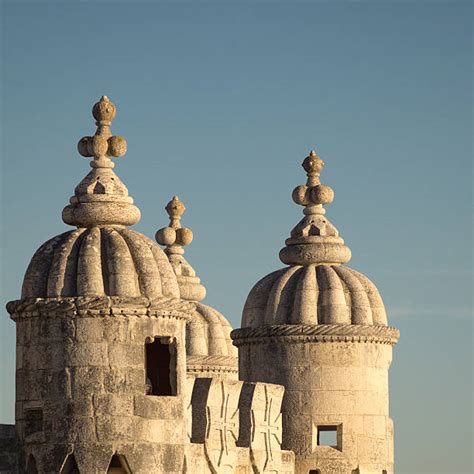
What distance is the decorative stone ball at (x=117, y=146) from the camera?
36688mm

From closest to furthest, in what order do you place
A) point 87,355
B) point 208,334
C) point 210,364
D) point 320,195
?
point 87,355
point 320,195
point 210,364
point 208,334

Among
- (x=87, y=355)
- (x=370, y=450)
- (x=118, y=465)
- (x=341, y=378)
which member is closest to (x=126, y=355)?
(x=87, y=355)

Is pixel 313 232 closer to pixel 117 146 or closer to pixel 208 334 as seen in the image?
pixel 208 334

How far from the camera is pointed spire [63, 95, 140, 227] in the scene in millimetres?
36094

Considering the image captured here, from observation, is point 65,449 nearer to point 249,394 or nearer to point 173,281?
point 173,281

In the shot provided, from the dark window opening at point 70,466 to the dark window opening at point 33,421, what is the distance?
0.75m

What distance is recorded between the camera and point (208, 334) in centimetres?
4828

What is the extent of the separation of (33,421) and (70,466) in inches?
43.1

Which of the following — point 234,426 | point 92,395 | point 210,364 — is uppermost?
point 210,364

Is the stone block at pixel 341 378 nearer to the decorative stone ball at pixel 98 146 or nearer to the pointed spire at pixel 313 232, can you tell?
the pointed spire at pixel 313 232

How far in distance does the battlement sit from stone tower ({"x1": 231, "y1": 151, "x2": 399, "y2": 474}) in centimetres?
166

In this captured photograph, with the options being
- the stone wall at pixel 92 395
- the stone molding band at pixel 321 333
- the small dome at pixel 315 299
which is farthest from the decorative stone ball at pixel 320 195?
the stone wall at pixel 92 395

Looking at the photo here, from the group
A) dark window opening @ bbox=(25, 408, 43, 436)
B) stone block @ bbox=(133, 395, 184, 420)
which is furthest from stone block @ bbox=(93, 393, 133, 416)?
dark window opening @ bbox=(25, 408, 43, 436)

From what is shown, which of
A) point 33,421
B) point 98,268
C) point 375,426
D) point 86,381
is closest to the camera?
point 86,381
